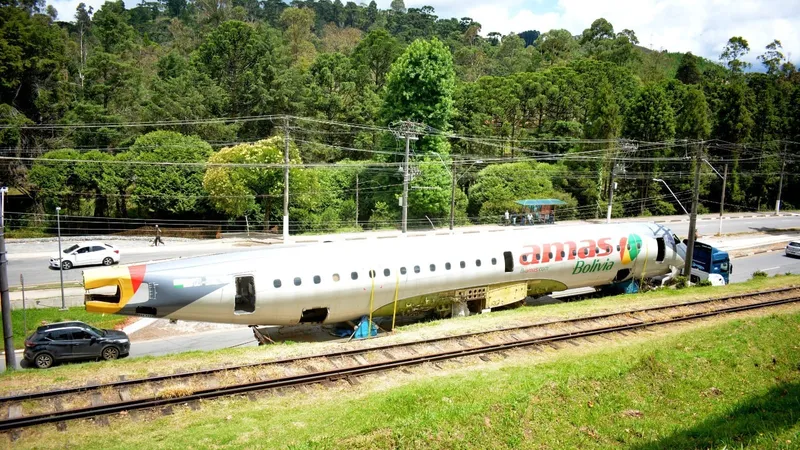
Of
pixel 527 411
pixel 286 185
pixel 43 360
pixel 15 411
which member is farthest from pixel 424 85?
pixel 15 411

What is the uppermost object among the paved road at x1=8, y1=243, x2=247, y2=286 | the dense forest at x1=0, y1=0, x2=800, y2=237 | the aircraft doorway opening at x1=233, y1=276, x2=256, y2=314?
the dense forest at x1=0, y1=0, x2=800, y2=237

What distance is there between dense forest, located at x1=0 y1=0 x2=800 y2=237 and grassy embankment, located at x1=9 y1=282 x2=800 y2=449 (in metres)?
26.3

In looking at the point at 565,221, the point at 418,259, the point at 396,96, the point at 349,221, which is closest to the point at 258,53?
the point at 396,96

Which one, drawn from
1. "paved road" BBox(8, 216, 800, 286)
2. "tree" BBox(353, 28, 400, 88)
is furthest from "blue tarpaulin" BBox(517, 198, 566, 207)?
"tree" BBox(353, 28, 400, 88)

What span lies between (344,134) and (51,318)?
150ft

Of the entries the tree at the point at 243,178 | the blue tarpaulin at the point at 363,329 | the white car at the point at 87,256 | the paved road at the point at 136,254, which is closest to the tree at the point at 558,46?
the paved road at the point at 136,254

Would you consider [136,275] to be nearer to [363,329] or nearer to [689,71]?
[363,329]

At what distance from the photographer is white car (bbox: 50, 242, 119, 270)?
39.1m

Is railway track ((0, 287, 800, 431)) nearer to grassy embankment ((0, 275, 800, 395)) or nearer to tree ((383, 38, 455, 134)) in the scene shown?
grassy embankment ((0, 275, 800, 395))

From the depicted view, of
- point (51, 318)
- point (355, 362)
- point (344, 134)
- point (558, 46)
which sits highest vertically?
point (558, 46)

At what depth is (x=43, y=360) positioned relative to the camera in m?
22.1

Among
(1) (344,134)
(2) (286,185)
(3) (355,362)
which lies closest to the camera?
(3) (355,362)

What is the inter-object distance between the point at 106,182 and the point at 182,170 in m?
6.69

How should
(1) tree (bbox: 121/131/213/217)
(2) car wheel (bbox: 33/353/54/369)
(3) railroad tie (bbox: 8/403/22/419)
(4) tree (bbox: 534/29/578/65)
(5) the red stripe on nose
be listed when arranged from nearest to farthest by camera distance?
(3) railroad tie (bbox: 8/403/22/419)
(5) the red stripe on nose
(2) car wheel (bbox: 33/353/54/369)
(1) tree (bbox: 121/131/213/217)
(4) tree (bbox: 534/29/578/65)
